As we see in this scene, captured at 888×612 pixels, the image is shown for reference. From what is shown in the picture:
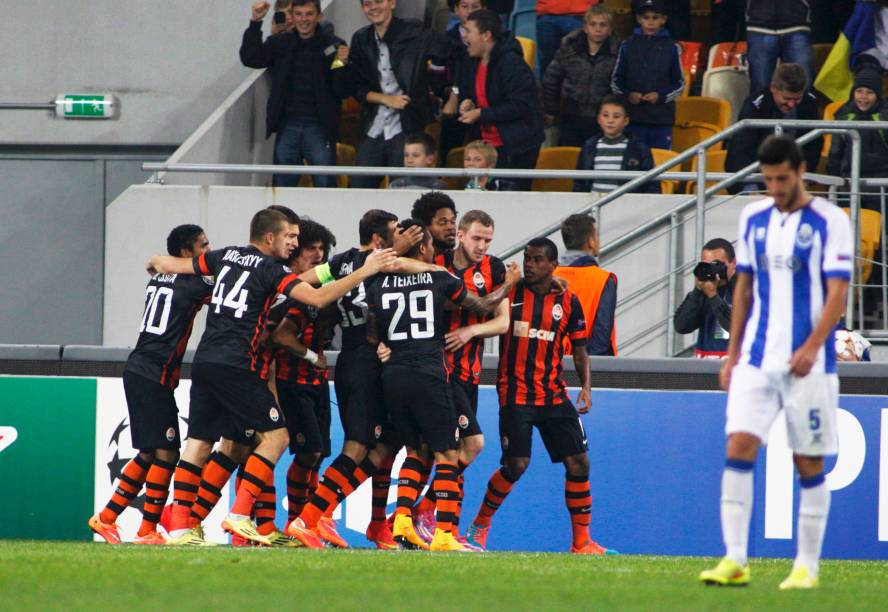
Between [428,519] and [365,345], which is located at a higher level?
[365,345]

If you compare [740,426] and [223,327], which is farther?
[223,327]

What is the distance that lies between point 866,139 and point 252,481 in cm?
628

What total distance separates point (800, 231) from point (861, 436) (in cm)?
488

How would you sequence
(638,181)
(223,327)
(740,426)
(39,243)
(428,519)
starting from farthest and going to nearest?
(39,243) → (638,181) → (428,519) → (223,327) → (740,426)

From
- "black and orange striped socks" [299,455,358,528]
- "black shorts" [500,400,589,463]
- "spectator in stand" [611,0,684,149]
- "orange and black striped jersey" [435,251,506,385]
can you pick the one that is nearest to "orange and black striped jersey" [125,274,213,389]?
"black and orange striped socks" [299,455,358,528]

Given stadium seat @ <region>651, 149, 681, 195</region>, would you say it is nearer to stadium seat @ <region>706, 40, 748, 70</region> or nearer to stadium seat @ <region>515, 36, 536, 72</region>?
stadium seat @ <region>515, 36, 536, 72</region>

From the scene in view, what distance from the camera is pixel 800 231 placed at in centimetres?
659

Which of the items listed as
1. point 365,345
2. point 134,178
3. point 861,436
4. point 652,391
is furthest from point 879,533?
point 134,178

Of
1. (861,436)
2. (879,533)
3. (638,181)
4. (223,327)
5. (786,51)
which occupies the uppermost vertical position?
(786,51)

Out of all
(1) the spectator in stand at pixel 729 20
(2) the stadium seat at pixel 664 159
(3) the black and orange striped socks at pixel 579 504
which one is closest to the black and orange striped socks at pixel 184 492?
(3) the black and orange striped socks at pixel 579 504

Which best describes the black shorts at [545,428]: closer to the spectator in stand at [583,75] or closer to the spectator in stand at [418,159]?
the spectator in stand at [418,159]

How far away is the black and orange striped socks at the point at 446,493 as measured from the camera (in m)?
9.49

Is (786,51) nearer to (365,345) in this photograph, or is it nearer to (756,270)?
(365,345)

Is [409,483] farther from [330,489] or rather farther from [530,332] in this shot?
[530,332]
